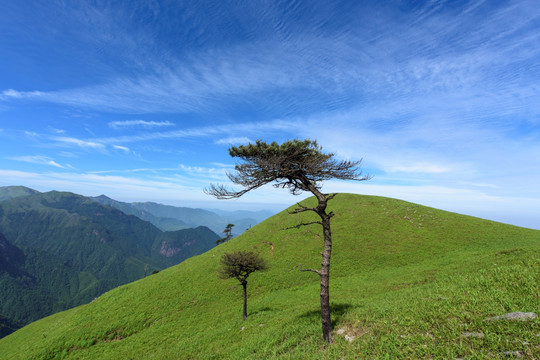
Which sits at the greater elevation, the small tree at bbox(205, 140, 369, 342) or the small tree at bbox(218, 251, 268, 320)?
the small tree at bbox(205, 140, 369, 342)

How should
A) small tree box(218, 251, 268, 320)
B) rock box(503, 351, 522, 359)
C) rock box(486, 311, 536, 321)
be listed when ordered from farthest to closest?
small tree box(218, 251, 268, 320)
rock box(486, 311, 536, 321)
rock box(503, 351, 522, 359)

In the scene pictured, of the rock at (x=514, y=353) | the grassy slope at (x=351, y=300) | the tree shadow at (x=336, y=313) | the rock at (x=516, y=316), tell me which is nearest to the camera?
the rock at (x=514, y=353)

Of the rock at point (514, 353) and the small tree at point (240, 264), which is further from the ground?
the rock at point (514, 353)

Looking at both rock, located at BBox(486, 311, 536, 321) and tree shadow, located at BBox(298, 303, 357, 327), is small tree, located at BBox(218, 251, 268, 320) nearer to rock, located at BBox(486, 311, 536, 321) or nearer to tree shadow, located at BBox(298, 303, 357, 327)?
tree shadow, located at BBox(298, 303, 357, 327)

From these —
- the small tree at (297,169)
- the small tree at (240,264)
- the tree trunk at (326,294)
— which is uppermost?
the small tree at (297,169)

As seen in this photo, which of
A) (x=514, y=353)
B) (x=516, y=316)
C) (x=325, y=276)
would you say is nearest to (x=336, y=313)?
(x=325, y=276)

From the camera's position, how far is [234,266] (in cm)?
2608

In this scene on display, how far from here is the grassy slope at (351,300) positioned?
866cm

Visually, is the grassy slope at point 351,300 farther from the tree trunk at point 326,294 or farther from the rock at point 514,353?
the tree trunk at point 326,294

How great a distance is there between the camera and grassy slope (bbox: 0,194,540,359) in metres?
8.66

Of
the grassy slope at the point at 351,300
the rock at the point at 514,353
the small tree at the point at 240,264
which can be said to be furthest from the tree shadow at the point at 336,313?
the small tree at the point at 240,264

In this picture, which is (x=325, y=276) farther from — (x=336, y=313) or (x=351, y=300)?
(x=351, y=300)

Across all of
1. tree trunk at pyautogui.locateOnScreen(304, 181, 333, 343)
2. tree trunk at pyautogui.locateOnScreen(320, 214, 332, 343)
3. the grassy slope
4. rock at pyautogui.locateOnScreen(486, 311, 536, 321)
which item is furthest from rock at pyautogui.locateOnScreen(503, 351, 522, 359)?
tree trunk at pyautogui.locateOnScreen(320, 214, 332, 343)

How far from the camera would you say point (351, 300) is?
19422mm
